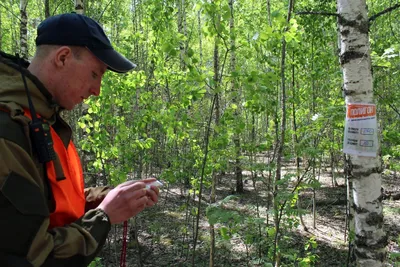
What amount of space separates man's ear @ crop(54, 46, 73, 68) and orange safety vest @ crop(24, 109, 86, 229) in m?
0.25

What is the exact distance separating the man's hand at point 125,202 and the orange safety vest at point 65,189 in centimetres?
11

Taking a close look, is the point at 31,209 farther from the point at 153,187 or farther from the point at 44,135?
the point at 153,187

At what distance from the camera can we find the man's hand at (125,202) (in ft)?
4.30

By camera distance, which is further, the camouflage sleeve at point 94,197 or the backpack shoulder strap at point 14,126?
the camouflage sleeve at point 94,197

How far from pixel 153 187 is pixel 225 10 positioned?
2.48 meters

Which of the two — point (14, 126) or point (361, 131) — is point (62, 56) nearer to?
point (14, 126)

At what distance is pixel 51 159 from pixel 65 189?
18 cm

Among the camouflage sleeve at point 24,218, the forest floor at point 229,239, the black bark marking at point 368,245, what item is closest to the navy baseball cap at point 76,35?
the camouflage sleeve at point 24,218

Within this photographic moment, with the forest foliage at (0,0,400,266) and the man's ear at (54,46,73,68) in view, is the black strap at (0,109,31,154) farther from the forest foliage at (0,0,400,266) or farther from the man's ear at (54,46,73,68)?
the forest foliage at (0,0,400,266)

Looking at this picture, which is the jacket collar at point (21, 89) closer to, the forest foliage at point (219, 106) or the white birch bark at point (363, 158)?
the forest foliage at point (219, 106)

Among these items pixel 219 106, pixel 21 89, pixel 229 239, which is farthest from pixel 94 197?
pixel 229 239

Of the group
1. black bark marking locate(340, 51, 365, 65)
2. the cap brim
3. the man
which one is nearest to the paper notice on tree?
black bark marking locate(340, 51, 365, 65)

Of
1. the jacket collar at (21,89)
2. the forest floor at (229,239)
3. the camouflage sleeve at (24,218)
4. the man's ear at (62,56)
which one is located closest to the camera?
the camouflage sleeve at (24,218)

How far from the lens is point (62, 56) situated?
4.23 ft
